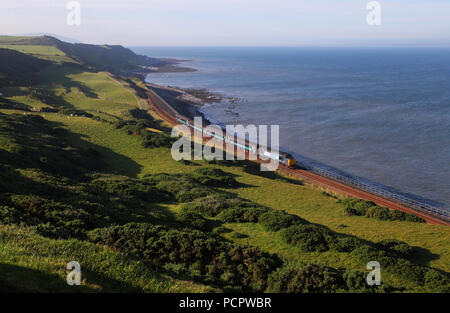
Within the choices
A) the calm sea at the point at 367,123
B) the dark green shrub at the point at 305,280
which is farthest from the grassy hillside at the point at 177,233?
the calm sea at the point at 367,123

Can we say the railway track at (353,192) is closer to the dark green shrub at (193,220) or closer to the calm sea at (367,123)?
the calm sea at (367,123)

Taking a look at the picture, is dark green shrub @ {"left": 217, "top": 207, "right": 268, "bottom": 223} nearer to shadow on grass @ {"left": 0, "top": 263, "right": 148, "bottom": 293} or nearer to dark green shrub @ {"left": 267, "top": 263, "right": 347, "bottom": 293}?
dark green shrub @ {"left": 267, "top": 263, "right": 347, "bottom": 293}

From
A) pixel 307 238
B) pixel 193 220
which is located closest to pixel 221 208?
pixel 193 220

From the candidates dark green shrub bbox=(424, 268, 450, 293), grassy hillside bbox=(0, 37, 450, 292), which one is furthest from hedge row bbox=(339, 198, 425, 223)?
dark green shrub bbox=(424, 268, 450, 293)

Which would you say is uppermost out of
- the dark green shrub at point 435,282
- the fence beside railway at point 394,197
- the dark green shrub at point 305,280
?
the dark green shrub at point 305,280

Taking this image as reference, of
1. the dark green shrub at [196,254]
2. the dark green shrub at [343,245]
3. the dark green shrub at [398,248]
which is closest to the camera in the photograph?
the dark green shrub at [196,254]

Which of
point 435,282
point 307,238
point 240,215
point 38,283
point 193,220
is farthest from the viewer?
point 240,215

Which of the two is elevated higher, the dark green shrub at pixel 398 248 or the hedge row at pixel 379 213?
the dark green shrub at pixel 398 248

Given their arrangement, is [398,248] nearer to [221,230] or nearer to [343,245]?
[343,245]

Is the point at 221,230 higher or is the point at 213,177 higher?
the point at 221,230
